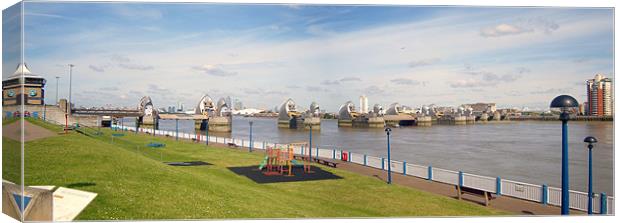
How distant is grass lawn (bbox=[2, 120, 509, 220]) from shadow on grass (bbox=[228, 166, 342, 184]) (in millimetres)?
527

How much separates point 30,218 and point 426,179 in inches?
454

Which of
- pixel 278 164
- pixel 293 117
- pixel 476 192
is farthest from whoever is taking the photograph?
pixel 293 117

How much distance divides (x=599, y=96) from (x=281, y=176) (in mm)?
9904

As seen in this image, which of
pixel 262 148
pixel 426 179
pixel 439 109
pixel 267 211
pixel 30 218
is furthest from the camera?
pixel 439 109

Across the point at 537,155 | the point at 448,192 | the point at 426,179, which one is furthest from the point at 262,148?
the point at 537,155

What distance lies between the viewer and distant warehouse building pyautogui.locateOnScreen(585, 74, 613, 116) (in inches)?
451

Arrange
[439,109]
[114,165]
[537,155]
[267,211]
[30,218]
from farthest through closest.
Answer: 1. [439,109]
2. [537,155]
3. [114,165]
4. [267,211]
5. [30,218]

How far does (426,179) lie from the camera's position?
15234mm

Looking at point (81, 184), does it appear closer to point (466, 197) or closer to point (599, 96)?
point (466, 197)

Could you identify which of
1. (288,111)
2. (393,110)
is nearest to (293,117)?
(288,111)

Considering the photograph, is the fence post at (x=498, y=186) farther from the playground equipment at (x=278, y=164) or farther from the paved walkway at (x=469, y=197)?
the playground equipment at (x=278, y=164)

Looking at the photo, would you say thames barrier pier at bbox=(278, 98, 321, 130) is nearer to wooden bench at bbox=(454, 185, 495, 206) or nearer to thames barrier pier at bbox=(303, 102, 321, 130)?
thames barrier pier at bbox=(303, 102, 321, 130)

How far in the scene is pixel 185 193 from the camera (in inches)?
391

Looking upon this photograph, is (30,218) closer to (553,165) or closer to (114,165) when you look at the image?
(114,165)
